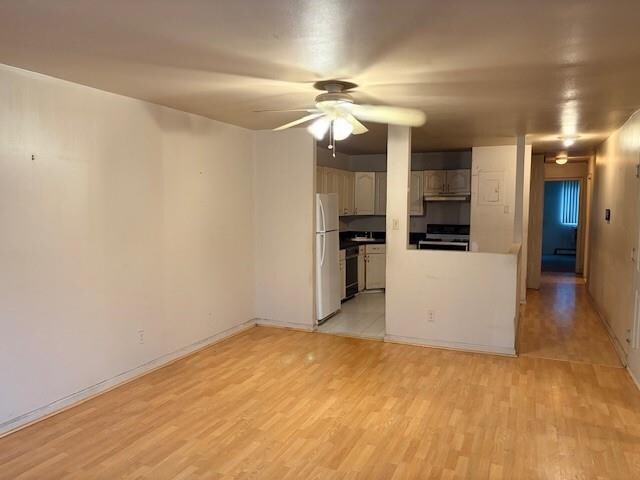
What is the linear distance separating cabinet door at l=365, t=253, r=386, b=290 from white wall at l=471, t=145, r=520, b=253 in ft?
4.92

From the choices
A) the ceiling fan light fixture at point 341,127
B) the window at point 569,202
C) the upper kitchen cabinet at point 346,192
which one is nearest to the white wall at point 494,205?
the upper kitchen cabinet at point 346,192

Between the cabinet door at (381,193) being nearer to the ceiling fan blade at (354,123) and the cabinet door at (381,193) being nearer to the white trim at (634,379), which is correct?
the ceiling fan blade at (354,123)

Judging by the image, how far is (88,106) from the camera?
11.7ft

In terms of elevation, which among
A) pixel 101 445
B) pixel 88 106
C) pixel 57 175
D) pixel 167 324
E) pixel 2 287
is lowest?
pixel 101 445

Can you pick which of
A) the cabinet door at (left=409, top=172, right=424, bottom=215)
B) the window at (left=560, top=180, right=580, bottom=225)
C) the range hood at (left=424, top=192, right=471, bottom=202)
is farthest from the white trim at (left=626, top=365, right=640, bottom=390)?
the window at (left=560, top=180, right=580, bottom=225)

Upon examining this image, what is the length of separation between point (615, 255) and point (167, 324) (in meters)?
Result: 4.85

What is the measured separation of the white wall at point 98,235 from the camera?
3127mm

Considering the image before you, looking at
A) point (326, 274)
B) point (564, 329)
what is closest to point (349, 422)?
point (326, 274)

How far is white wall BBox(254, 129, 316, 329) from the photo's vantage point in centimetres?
553

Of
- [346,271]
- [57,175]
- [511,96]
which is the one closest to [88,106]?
[57,175]

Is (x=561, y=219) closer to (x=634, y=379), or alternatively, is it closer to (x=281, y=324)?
(x=634, y=379)

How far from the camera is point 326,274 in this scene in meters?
5.82

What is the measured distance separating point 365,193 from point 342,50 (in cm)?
566

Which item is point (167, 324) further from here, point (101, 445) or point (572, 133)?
point (572, 133)
